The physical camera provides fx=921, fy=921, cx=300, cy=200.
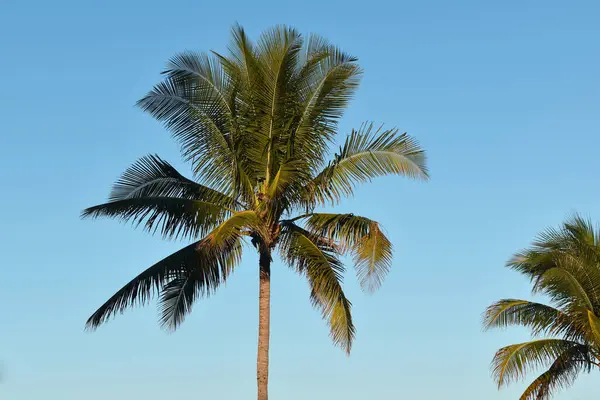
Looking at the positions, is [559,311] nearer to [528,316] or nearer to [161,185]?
[528,316]

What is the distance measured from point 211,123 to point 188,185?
147 centimetres

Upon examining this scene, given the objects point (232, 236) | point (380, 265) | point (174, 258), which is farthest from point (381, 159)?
point (174, 258)

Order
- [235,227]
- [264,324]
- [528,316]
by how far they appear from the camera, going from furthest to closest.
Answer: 1. [528,316]
2. [264,324]
3. [235,227]

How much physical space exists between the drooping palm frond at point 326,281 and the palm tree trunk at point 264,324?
665 mm

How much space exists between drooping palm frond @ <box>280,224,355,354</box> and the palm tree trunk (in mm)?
665

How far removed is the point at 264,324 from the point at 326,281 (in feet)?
5.24

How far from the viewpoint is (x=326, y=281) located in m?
19.5

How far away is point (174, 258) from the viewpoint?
65.1 feet

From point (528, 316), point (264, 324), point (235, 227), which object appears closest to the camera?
point (235, 227)

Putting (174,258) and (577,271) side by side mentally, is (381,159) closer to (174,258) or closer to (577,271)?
(174,258)

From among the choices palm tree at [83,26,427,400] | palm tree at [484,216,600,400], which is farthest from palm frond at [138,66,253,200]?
palm tree at [484,216,600,400]

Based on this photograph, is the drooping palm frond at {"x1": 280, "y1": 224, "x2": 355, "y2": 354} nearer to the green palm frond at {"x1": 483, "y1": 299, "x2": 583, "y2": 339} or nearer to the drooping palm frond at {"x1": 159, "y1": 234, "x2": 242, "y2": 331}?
the drooping palm frond at {"x1": 159, "y1": 234, "x2": 242, "y2": 331}

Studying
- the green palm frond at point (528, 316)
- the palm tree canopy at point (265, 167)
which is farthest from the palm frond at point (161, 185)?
the green palm frond at point (528, 316)

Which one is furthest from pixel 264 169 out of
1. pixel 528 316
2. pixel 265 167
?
pixel 528 316
